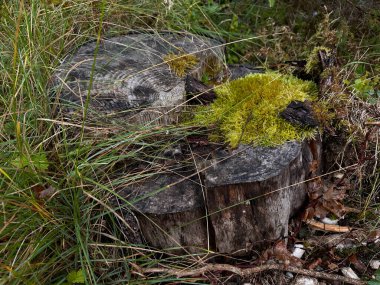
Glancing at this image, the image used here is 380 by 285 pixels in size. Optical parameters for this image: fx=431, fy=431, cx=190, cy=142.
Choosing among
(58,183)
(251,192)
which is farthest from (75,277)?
(251,192)

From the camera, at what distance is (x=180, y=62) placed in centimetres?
240

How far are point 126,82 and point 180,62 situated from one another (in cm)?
36

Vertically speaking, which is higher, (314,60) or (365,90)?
(314,60)

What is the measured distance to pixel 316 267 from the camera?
202cm

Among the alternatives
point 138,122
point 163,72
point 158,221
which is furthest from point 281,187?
point 163,72

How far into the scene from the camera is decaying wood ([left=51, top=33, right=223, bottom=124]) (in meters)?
2.09

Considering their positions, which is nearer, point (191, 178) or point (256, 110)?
point (191, 178)

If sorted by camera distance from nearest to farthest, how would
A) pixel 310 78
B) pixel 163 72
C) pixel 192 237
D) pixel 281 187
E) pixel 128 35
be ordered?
pixel 281 187, pixel 192 237, pixel 163 72, pixel 310 78, pixel 128 35

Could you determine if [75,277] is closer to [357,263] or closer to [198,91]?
[198,91]

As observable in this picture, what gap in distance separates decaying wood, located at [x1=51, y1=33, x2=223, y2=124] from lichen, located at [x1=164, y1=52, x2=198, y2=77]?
0.02 metres

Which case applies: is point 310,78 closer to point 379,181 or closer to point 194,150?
point 379,181

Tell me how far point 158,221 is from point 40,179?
55cm

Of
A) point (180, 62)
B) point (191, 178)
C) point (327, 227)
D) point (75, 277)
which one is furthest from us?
point (180, 62)

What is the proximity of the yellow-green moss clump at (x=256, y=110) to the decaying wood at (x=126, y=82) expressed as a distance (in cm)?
20
